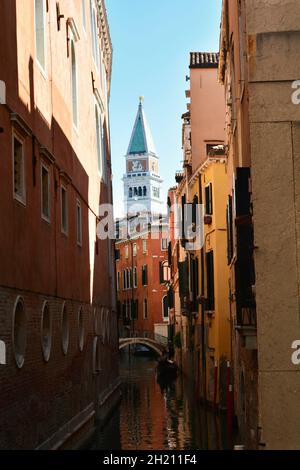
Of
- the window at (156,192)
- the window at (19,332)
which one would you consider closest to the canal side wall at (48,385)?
the window at (19,332)

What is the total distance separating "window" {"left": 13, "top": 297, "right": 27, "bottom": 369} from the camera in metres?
11.7

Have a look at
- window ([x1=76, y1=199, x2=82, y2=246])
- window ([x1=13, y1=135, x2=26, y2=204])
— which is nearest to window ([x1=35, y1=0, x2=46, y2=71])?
window ([x1=13, y1=135, x2=26, y2=204])

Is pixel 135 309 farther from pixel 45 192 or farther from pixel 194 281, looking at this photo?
pixel 45 192

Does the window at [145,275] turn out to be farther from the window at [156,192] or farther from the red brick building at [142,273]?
the window at [156,192]

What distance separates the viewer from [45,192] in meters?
14.7

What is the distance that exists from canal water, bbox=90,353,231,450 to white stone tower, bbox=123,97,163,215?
126 m

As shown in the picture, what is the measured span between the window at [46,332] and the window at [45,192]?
1.58m

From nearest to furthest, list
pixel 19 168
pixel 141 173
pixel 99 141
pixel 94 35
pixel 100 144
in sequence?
pixel 19 168 → pixel 94 35 → pixel 99 141 → pixel 100 144 → pixel 141 173

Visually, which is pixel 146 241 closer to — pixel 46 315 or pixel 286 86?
pixel 46 315

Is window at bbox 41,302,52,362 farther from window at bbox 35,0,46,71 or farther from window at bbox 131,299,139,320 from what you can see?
window at bbox 131,299,139,320

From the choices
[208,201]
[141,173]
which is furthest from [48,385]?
[141,173]

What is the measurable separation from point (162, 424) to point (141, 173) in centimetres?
14163

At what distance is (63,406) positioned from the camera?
15.8 meters
